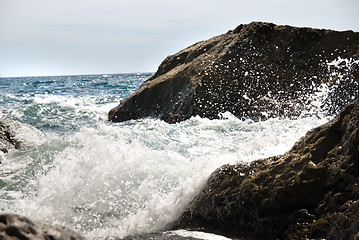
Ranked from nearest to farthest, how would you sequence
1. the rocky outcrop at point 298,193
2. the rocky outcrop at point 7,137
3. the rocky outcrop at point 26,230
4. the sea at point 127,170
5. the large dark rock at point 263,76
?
the rocky outcrop at point 26,230 → the rocky outcrop at point 298,193 → the sea at point 127,170 → the rocky outcrop at point 7,137 → the large dark rock at point 263,76

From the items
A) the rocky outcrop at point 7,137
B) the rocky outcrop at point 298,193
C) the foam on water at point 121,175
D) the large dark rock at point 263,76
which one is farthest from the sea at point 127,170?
the large dark rock at point 263,76

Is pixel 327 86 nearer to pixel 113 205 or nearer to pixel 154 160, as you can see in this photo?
pixel 154 160

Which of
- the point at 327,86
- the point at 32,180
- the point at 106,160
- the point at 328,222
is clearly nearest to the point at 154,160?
the point at 106,160

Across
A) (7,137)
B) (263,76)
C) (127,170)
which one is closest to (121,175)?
(127,170)

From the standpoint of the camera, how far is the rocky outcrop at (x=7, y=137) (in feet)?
22.5

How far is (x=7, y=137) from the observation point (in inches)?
284

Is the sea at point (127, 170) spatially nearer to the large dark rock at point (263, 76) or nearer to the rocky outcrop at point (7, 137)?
the rocky outcrop at point (7, 137)

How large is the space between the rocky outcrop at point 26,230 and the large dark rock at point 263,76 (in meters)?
6.69

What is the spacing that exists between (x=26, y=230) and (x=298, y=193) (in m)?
2.06

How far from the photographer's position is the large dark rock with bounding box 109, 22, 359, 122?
809 cm

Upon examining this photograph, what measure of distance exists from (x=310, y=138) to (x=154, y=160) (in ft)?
7.86

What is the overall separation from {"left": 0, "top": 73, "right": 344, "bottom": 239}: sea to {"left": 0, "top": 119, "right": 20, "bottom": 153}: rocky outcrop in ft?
0.42

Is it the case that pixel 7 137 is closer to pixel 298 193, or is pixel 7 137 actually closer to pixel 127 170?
pixel 127 170

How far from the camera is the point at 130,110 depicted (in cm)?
1017
